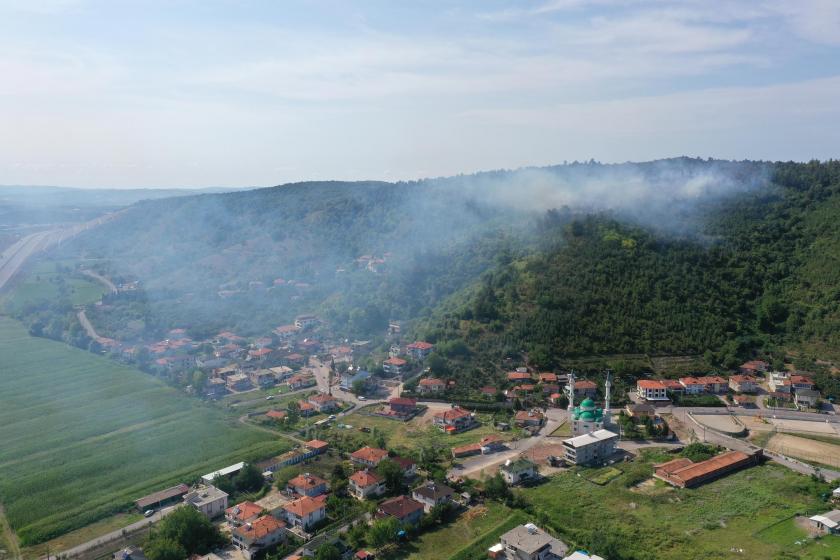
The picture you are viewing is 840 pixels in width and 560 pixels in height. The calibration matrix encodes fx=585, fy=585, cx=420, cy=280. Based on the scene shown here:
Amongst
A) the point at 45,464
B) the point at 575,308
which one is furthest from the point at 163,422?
the point at 575,308

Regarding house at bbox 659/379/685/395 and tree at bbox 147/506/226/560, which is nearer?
tree at bbox 147/506/226/560

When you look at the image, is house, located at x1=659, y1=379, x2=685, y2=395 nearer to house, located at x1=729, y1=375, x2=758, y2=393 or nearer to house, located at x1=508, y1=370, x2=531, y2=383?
house, located at x1=729, y1=375, x2=758, y2=393

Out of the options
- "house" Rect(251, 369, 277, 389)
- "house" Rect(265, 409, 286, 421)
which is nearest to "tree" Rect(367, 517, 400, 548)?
"house" Rect(265, 409, 286, 421)

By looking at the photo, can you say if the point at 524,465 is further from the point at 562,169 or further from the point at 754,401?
the point at 562,169

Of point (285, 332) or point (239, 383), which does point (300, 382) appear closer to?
point (239, 383)

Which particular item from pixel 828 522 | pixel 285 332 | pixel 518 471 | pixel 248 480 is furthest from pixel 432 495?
pixel 285 332

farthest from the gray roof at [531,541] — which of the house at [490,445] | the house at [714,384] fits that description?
the house at [714,384]
